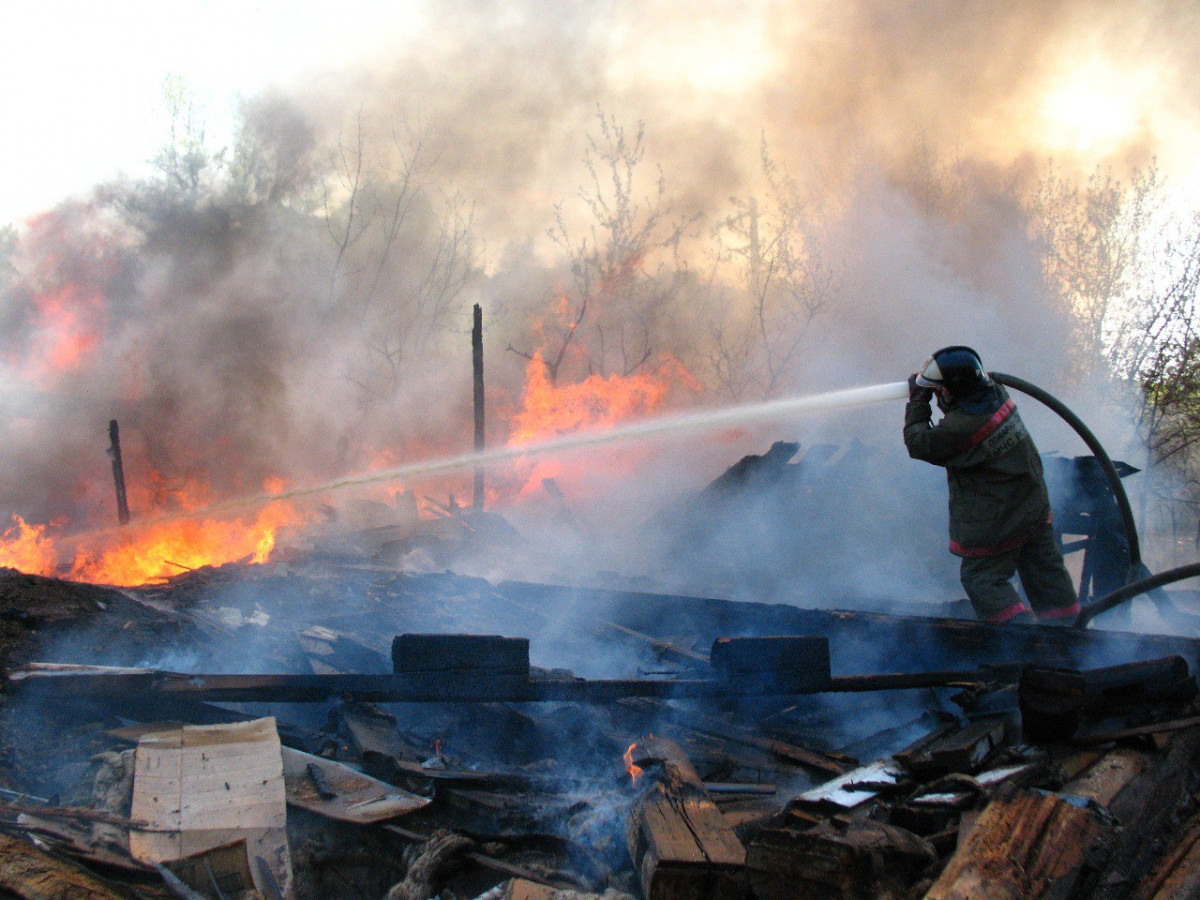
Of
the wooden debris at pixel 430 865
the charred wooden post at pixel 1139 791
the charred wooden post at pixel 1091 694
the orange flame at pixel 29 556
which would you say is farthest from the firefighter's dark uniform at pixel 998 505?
the orange flame at pixel 29 556

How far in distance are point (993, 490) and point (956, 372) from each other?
74cm

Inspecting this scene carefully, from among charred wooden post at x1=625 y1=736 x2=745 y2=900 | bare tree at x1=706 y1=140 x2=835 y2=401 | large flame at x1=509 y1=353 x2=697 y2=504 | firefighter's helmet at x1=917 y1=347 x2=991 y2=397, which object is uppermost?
bare tree at x1=706 y1=140 x2=835 y2=401

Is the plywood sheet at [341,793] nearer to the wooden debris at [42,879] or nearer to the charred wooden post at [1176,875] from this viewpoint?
the wooden debris at [42,879]

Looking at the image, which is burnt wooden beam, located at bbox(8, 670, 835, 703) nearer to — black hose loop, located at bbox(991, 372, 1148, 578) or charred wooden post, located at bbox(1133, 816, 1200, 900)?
charred wooden post, located at bbox(1133, 816, 1200, 900)

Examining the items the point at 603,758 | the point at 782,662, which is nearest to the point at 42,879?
the point at 603,758

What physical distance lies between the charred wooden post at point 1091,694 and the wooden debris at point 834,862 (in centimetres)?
102

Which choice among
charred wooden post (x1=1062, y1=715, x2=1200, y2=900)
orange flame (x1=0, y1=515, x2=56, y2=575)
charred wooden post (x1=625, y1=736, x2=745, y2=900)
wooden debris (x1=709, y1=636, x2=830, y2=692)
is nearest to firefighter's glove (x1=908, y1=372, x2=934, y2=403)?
wooden debris (x1=709, y1=636, x2=830, y2=692)

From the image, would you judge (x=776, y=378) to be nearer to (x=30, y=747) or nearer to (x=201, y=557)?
(x=201, y=557)

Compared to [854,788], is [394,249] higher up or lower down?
higher up

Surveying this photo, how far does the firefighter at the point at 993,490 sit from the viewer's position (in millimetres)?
4812

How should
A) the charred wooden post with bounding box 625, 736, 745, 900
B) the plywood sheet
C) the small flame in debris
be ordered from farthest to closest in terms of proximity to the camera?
the small flame in debris, the plywood sheet, the charred wooden post with bounding box 625, 736, 745, 900

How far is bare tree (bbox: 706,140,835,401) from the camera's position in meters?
18.4

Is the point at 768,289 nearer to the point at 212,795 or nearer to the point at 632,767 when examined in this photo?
the point at 632,767

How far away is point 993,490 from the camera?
16.0 ft
